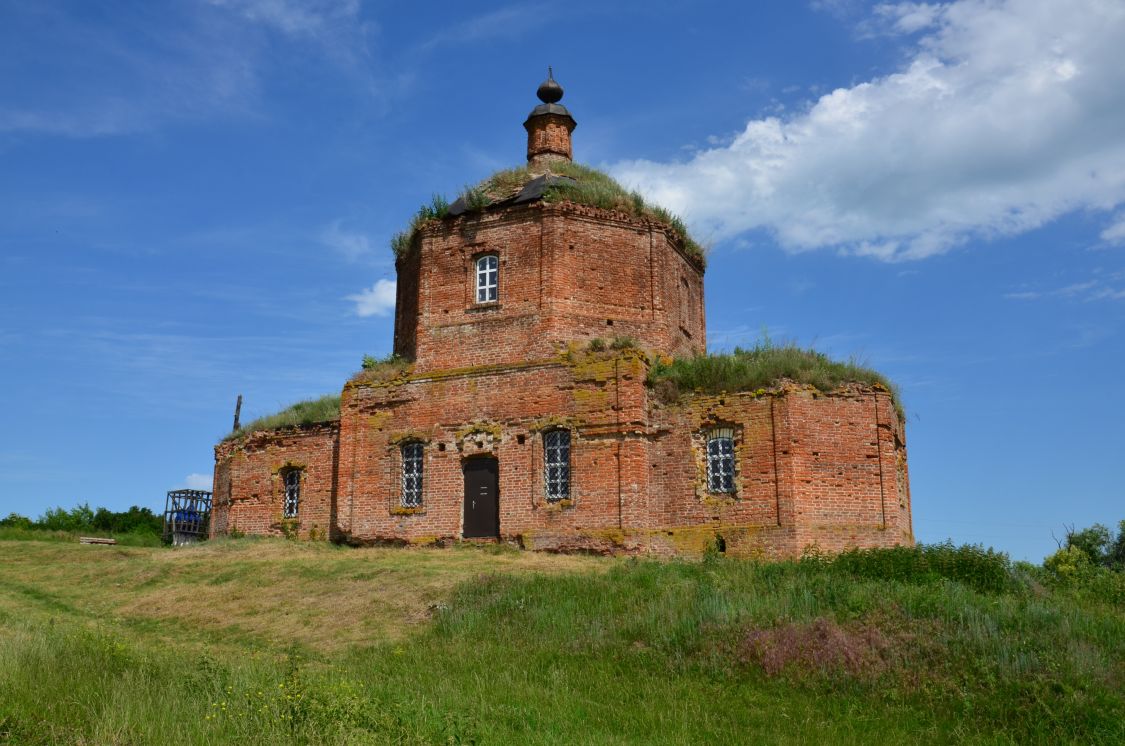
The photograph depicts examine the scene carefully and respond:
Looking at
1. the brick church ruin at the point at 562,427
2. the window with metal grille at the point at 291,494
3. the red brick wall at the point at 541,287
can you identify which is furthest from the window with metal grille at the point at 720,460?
the window with metal grille at the point at 291,494

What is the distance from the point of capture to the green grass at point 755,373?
18859 mm

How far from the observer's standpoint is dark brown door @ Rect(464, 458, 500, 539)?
19.9 m

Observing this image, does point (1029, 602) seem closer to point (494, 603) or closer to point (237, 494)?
point (494, 603)

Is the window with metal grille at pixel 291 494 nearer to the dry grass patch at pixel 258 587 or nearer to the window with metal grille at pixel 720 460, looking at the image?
the dry grass patch at pixel 258 587

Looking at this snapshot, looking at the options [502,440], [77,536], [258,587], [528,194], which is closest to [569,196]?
[528,194]

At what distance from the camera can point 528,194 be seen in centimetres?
2177

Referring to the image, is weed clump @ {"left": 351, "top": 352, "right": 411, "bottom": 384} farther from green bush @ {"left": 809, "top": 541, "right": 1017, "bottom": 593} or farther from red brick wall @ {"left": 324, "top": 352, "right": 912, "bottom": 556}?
green bush @ {"left": 809, "top": 541, "right": 1017, "bottom": 593}

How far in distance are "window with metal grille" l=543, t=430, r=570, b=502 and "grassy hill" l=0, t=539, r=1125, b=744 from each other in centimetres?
309

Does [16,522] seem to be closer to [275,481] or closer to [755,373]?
[275,481]

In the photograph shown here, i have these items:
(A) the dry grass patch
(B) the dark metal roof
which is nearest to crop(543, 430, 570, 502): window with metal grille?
(A) the dry grass patch

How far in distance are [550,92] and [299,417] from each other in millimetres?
11016

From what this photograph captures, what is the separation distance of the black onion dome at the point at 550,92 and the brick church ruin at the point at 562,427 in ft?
9.99

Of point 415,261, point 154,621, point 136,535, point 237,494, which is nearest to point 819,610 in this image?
point 154,621

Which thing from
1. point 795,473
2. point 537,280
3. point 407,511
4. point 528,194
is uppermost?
point 528,194
